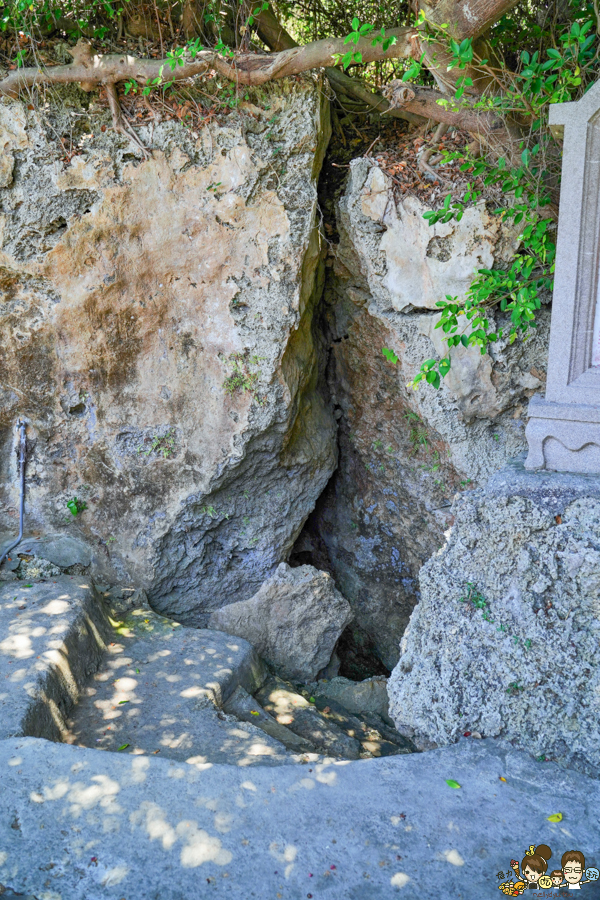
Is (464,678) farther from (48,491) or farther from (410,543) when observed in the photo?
(48,491)

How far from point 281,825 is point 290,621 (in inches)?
100

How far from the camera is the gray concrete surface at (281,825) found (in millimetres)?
2170

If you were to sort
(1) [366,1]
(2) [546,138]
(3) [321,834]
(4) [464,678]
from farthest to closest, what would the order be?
(1) [366,1], (2) [546,138], (4) [464,678], (3) [321,834]

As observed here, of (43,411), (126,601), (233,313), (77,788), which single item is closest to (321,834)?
(77,788)

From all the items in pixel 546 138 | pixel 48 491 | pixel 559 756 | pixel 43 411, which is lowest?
pixel 559 756

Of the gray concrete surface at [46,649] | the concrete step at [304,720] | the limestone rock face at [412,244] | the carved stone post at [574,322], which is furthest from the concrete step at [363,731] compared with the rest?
the limestone rock face at [412,244]

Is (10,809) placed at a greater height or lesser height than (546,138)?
lesser

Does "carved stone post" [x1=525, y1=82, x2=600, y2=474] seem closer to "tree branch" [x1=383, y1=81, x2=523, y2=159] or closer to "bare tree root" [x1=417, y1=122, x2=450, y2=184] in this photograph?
"tree branch" [x1=383, y1=81, x2=523, y2=159]

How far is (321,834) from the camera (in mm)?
2338

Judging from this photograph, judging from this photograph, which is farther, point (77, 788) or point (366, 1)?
point (366, 1)

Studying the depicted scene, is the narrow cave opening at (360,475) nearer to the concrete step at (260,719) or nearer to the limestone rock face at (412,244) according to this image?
the limestone rock face at (412,244)

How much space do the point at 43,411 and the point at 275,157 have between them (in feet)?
8.41

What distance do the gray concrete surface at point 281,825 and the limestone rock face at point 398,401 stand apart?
7.70ft

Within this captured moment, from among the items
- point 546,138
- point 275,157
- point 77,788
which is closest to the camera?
point 77,788
